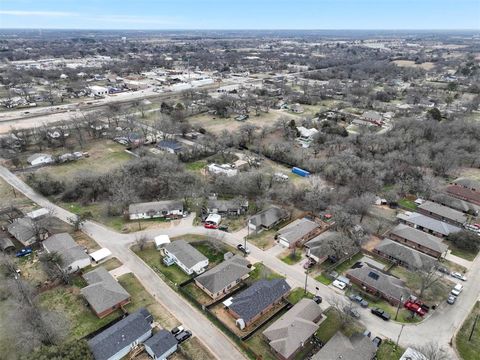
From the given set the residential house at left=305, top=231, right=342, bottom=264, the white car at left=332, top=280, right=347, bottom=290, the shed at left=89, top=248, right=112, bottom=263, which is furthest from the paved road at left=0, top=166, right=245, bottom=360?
the residential house at left=305, top=231, right=342, bottom=264

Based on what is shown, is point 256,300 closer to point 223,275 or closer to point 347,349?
point 223,275

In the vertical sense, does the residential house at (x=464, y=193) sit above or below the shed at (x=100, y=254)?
above

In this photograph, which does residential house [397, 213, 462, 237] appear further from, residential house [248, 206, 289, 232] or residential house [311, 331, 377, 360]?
residential house [311, 331, 377, 360]

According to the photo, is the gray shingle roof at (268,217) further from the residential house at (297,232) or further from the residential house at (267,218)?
the residential house at (297,232)

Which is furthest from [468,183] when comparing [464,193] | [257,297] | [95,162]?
[95,162]

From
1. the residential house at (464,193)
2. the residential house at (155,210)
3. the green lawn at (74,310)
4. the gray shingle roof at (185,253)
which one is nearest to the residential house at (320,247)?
the gray shingle roof at (185,253)

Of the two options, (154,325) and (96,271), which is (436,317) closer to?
(154,325)
